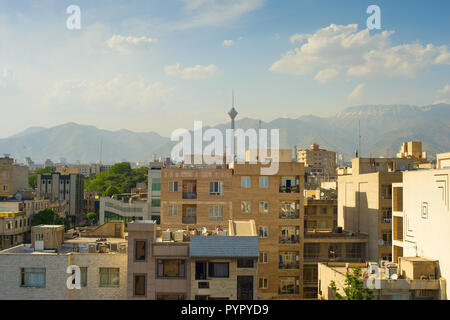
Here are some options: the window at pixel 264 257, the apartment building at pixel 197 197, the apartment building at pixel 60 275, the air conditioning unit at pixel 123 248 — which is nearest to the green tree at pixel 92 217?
the apartment building at pixel 197 197

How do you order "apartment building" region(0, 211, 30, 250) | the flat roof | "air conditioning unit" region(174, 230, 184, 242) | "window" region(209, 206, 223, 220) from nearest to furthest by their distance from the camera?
1. the flat roof
2. "air conditioning unit" region(174, 230, 184, 242)
3. "window" region(209, 206, 223, 220)
4. "apartment building" region(0, 211, 30, 250)

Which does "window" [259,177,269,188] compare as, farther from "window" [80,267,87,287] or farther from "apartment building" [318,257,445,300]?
"window" [80,267,87,287]


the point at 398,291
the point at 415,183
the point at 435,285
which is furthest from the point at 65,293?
the point at 415,183

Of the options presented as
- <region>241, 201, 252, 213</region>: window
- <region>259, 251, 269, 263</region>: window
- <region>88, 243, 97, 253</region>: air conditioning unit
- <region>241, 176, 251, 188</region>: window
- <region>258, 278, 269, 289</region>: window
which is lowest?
<region>258, 278, 269, 289</region>: window

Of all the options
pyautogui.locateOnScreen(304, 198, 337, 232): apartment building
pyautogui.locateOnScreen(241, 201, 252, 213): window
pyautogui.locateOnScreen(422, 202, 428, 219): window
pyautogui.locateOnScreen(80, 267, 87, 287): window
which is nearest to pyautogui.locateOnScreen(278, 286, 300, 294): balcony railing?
pyautogui.locateOnScreen(241, 201, 252, 213): window

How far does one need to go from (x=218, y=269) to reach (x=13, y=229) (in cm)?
3568

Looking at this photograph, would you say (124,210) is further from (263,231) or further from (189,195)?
(263,231)

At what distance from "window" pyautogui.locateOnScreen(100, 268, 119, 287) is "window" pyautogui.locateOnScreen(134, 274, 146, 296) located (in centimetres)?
95

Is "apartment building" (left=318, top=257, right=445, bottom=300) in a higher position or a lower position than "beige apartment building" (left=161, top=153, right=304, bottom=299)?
lower

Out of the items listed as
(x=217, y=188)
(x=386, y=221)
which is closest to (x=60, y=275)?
(x=217, y=188)

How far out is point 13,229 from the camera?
162ft

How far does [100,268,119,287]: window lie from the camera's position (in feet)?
69.8

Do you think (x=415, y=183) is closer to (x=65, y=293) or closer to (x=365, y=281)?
(x=365, y=281)
